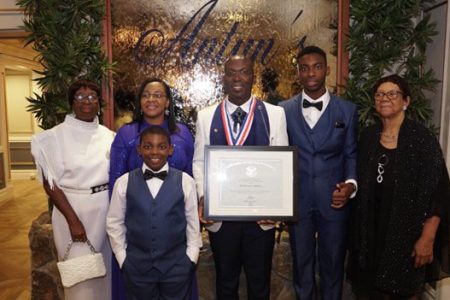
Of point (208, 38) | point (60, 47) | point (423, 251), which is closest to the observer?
point (423, 251)

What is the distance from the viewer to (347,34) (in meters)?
4.00

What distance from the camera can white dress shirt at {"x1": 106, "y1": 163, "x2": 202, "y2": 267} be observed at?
2428mm

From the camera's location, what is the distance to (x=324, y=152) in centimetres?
261

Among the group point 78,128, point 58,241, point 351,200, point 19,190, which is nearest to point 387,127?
point 351,200

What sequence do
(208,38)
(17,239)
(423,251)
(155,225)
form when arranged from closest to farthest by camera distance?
1. (155,225)
2. (423,251)
3. (208,38)
4. (17,239)

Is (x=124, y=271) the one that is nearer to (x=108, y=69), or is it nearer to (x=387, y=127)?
(x=387, y=127)

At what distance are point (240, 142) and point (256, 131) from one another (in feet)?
0.43

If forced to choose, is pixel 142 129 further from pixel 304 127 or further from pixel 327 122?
pixel 327 122

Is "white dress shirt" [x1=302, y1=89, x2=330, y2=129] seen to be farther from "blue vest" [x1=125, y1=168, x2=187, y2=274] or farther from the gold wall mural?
the gold wall mural

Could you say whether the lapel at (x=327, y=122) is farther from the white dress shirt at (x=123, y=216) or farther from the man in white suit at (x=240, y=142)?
the white dress shirt at (x=123, y=216)

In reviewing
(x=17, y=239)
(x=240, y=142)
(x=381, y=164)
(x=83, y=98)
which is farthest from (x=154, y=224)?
(x=17, y=239)

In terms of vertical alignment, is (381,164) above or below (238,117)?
below

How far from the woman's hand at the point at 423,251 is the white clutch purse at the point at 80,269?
79.2 inches

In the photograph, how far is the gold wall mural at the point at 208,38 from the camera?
417cm
